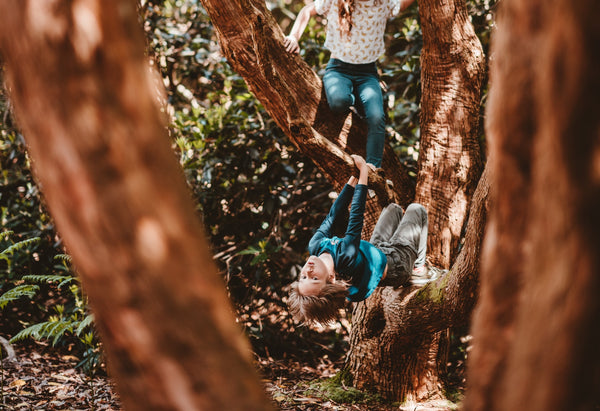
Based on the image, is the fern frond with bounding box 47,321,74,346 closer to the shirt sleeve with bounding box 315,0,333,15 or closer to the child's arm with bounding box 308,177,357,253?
the child's arm with bounding box 308,177,357,253

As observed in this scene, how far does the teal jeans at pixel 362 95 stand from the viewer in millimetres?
3918

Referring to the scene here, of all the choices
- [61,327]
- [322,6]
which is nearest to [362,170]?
[322,6]

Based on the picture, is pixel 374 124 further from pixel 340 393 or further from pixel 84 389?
pixel 84 389

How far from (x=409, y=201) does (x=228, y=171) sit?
1952 mm

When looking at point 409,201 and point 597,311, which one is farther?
point 409,201

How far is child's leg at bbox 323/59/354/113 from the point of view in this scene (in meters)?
3.93

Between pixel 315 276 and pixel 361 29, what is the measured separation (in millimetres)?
2015

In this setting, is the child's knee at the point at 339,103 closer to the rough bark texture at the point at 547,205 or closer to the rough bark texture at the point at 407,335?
the rough bark texture at the point at 407,335

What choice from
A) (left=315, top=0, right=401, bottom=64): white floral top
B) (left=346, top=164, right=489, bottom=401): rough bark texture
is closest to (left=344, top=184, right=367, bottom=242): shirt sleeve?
(left=346, top=164, right=489, bottom=401): rough bark texture

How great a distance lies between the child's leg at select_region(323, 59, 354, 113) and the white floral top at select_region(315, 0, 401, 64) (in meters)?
0.12

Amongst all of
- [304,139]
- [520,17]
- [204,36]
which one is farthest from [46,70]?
[204,36]

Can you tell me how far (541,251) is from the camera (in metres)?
1.16

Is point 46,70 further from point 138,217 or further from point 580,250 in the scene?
point 580,250

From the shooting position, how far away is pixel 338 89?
395cm
